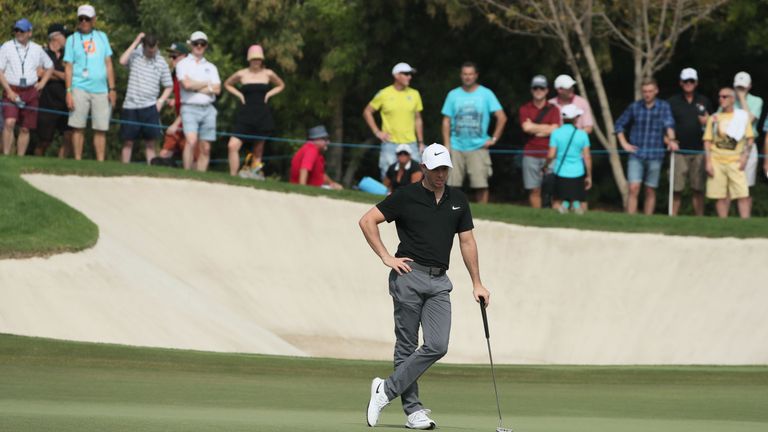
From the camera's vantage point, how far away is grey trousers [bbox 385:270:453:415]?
34.1ft

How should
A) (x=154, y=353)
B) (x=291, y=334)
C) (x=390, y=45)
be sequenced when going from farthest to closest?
(x=390, y=45) < (x=291, y=334) < (x=154, y=353)

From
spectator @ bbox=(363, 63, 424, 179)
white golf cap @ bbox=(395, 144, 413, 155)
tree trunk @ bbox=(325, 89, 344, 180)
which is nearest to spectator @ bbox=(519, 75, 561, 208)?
spectator @ bbox=(363, 63, 424, 179)

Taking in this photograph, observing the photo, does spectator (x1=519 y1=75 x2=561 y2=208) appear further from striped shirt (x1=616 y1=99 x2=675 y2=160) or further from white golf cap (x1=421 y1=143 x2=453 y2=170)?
white golf cap (x1=421 y1=143 x2=453 y2=170)

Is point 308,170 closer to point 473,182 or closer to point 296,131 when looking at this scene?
point 473,182

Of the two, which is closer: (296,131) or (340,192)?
(340,192)

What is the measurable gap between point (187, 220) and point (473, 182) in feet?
13.8

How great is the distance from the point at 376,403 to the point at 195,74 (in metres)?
11.5

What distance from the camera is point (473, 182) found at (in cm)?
2216

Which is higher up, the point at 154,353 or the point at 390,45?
the point at 390,45

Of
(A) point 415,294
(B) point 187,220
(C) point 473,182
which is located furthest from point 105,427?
(C) point 473,182

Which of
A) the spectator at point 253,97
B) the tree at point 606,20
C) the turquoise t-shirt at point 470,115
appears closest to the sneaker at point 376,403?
the turquoise t-shirt at point 470,115

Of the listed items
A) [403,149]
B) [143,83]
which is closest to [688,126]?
[403,149]

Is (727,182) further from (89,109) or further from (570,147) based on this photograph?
(89,109)

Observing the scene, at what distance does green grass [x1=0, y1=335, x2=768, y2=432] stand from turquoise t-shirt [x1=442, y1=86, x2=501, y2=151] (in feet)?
23.1
